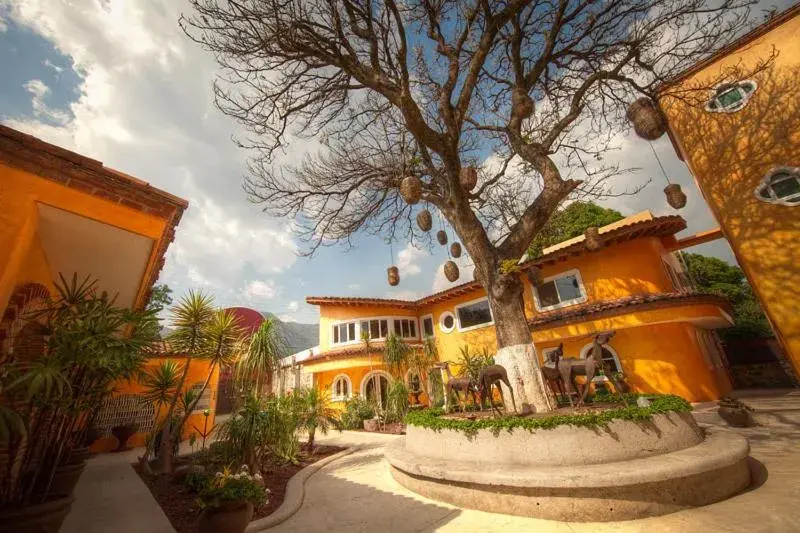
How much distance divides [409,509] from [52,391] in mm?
4958

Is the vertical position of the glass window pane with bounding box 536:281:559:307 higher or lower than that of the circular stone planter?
higher

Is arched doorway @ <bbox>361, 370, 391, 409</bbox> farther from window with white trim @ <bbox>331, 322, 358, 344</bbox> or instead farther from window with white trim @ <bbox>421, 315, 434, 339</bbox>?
window with white trim @ <bbox>421, 315, 434, 339</bbox>

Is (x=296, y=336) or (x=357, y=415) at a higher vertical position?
(x=296, y=336)

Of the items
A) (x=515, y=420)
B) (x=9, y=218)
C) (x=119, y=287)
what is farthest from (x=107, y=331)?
(x=515, y=420)

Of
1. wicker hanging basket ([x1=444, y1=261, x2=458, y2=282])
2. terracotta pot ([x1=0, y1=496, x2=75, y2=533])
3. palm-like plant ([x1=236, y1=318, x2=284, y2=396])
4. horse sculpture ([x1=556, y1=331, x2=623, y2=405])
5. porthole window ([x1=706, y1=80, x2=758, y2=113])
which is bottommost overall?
terracotta pot ([x1=0, y1=496, x2=75, y2=533])

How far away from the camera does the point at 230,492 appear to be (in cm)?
410

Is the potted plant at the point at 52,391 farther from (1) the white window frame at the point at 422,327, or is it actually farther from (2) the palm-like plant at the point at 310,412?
(1) the white window frame at the point at 422,327

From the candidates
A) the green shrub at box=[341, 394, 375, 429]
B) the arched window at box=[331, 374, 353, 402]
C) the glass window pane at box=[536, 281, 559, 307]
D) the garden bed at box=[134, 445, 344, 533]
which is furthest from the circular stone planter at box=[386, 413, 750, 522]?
the arched window at box=[331, 374, 353, 402]

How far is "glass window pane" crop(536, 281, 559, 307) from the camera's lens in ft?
48.6

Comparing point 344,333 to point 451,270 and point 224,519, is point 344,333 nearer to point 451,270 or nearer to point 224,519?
point 451,270

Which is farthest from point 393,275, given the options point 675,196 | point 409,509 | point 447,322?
point 447,322

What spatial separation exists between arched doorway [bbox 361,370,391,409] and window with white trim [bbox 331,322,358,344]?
2450 millimetres

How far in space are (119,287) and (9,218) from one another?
327 cm

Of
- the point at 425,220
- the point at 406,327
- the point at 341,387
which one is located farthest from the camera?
the point at 406,327
